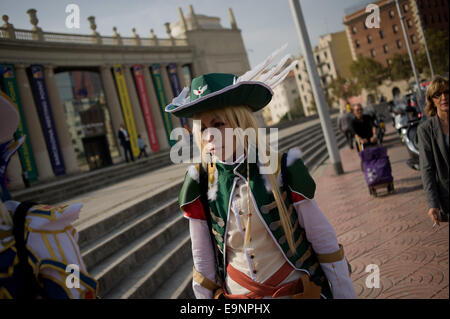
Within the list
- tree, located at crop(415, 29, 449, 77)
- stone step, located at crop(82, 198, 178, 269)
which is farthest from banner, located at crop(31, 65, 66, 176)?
tree, located at crop(415, 29, 449, 77)

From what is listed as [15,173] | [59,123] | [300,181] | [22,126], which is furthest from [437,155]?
[59,123]

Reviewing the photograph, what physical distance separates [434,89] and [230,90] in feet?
8.37

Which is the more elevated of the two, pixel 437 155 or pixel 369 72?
pixel 369 72

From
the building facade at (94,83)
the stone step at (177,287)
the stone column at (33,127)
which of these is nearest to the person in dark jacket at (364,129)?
the stone step at (177,287)

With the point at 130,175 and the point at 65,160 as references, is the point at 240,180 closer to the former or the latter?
the point at 130,175

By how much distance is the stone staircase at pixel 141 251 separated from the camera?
4031 mm

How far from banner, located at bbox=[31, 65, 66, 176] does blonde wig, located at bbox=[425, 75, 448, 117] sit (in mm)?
22667

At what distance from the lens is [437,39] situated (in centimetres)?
4112

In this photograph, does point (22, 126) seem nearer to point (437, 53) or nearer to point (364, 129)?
point (364, 129)

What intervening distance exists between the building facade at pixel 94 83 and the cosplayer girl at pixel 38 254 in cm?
1709

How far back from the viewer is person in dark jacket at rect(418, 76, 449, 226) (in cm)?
303

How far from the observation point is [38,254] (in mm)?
1079

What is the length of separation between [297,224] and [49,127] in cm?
2365
